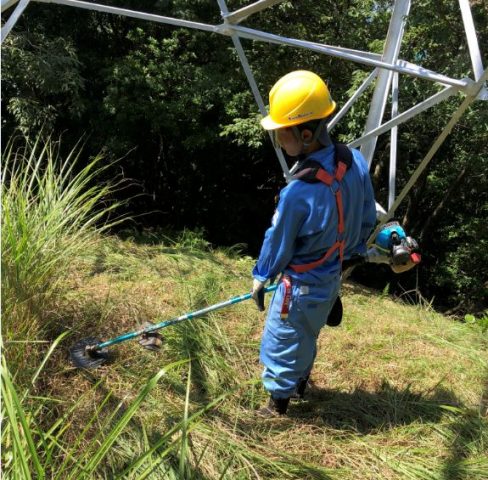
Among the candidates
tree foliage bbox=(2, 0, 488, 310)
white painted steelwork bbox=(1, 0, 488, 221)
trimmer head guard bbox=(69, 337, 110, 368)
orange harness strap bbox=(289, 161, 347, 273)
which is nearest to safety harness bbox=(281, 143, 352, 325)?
orange harness strap bbox=(289, 161, 347, 273)

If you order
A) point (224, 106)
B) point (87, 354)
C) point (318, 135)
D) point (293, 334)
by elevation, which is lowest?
point (87, 354)

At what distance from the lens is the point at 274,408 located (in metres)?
2.74

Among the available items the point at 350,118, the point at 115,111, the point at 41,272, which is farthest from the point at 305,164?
the point at 115,111

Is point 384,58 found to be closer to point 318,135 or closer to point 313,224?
point 318,135

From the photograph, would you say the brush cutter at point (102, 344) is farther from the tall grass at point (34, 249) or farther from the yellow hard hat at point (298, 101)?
the yellow hard hat at point (298, 101)

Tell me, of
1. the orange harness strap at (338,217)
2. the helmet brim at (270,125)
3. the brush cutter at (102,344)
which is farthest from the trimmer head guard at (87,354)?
the helmet brim at (270,125)

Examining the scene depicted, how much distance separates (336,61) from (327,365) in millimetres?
5786

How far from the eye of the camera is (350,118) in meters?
6.96

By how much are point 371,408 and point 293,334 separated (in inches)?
33.6

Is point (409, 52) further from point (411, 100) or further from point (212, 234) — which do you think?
point (212, 234)

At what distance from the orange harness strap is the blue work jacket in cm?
2

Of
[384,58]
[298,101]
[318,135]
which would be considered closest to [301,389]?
[318,135]

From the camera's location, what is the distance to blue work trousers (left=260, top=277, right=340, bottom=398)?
2393mm

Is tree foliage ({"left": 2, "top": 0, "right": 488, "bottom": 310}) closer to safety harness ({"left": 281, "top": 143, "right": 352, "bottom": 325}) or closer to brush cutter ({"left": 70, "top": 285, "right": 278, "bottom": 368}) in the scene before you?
brush cutter ({"left": 70, "top": 285, "right": 278, "bottom": 368})
